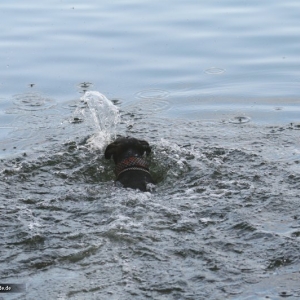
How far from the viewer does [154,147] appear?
10.3m

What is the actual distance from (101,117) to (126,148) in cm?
150

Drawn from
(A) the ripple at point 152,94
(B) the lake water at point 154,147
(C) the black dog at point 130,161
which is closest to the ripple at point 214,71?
(B) the lake water at point 154,147

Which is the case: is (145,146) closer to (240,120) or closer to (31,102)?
(240,120)

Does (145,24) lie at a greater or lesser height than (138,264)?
greater

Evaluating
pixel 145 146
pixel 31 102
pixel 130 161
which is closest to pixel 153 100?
pixel 31 102

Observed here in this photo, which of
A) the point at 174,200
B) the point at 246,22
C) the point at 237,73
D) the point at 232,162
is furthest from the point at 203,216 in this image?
the point at 246,22

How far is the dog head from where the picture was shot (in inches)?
388

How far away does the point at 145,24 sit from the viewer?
15.7 meters

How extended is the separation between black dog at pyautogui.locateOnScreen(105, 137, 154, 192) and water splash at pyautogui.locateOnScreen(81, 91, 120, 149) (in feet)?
1.73

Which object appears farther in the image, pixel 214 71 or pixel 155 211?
pixel 214 71

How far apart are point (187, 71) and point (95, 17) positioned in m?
3.82

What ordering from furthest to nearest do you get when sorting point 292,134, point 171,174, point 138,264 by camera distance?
1. point 292,134
2. point 171,174
3. point 138,264

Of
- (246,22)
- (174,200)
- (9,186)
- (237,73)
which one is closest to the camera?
(174,200)

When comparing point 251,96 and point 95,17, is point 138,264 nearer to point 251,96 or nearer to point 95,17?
point 251,96
